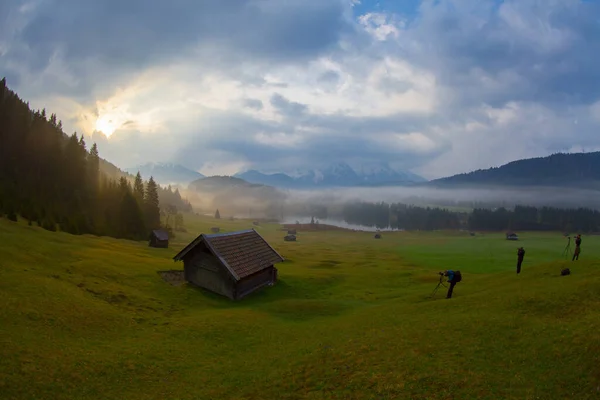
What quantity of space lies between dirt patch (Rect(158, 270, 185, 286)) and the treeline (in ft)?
224

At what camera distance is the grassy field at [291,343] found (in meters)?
16.3

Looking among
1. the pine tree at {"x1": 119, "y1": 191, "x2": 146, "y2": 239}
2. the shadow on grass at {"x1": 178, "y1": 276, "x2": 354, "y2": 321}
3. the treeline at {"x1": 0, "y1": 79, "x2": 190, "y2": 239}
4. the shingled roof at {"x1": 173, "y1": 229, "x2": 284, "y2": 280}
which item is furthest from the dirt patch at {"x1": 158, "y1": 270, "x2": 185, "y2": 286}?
the pine tree at {"x1": 119, "y1": 191, "x2": 146, "y2": 239}

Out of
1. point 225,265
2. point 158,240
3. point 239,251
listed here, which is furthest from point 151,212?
point 225,265

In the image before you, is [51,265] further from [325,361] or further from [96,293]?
[325,361]

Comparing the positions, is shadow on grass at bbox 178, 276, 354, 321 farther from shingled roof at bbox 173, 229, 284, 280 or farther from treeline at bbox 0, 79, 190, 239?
treeline at bbox 0, 79, 190, 239

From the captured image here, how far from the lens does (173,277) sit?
47594 millimetres

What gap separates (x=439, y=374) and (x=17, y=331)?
22014 millimetres

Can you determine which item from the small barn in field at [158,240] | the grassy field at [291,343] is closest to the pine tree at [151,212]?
the small barn in field at [158,240]

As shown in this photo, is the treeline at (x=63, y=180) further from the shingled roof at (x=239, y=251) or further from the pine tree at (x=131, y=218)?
the shingled roof at (x=239, y=251)

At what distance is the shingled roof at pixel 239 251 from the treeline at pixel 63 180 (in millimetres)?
73217

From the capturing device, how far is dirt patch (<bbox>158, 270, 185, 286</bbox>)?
4546 centimetres

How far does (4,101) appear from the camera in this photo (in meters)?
158

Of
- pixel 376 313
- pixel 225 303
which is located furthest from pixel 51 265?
pixel 376 313

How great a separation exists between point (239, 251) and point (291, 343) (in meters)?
22.3
